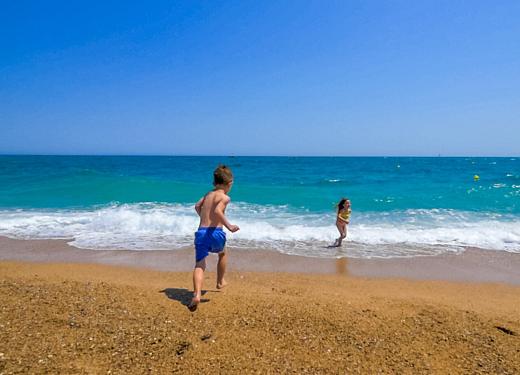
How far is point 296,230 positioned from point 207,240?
18.6 feet

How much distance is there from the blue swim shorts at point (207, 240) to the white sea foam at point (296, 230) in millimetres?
3521

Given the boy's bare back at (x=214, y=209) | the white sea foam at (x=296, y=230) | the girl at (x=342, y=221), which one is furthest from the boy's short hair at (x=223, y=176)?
the girl at (x=342, y=221)

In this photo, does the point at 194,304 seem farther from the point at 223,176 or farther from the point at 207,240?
the point at 223,176

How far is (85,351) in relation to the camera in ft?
8.60

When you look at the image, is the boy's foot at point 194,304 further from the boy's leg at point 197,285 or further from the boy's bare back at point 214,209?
the boy's bare back at point 214,209

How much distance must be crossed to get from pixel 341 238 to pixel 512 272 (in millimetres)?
3254

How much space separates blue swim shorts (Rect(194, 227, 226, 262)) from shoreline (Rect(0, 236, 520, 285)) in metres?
1.98

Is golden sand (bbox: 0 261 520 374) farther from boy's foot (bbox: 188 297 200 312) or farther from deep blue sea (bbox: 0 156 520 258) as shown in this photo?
deep blue sea (bbox: 0 156 520 258)

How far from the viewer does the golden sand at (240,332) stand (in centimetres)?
254

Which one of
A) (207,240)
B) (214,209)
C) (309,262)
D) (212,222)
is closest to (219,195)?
(214,209)

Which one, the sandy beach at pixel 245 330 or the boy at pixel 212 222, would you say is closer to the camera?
the sandy beach at pixel 245 330

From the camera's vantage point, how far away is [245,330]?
3014 millimetres

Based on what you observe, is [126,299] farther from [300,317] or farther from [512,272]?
[512,272]

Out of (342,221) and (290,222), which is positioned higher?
(342,221)
